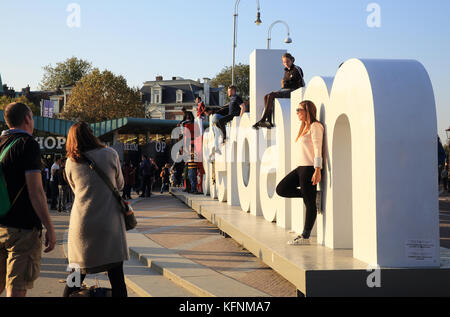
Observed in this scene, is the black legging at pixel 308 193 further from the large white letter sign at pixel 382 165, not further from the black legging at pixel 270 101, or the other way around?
the black legging at pixel 270 101

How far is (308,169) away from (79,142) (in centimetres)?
314

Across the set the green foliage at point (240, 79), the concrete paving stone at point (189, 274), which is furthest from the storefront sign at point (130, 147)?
the green foliage at point (240, 79)

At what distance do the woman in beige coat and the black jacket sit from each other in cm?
511

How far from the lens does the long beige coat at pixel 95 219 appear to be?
415 centimetres

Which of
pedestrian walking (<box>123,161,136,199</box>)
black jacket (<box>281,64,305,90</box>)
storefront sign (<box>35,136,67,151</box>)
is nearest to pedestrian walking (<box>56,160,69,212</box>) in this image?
pedestrian walking (<box>123,161,136,199</box>)

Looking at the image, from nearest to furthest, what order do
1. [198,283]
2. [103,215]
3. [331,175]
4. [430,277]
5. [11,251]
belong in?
[11,251] < [103,215] < [430,277] < [198,283] < [331,175]

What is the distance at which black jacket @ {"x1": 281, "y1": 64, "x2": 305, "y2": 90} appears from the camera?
8734 millimetres

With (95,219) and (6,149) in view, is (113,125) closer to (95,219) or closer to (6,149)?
(95,219)

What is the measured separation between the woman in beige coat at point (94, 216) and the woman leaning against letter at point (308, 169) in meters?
2.62

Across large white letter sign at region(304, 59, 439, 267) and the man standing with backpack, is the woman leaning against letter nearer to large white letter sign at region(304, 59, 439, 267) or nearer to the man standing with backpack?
large white letter sign at region(304, 59, 439, 267)

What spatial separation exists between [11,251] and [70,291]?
0.72m

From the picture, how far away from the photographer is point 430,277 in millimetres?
4559
